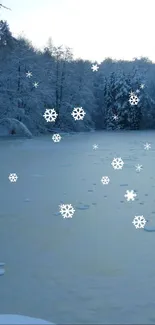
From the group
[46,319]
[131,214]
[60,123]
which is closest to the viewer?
[46,319]

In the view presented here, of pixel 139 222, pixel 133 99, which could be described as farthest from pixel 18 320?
pixel 133 99

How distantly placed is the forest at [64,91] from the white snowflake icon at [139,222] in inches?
504

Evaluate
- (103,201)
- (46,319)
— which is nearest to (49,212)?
(103,201)

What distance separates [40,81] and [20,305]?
28.0 m

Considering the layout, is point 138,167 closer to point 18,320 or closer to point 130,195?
point 130,195

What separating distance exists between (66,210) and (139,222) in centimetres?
119

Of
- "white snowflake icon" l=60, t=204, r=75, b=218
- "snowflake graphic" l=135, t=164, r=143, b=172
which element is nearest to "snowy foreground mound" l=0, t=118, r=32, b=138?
"snowflake graphic" l=135, t=164, r=143, b=172

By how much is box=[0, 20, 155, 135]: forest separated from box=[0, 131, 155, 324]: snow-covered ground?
11.6 m

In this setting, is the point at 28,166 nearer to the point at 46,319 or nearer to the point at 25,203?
the point at 25,203

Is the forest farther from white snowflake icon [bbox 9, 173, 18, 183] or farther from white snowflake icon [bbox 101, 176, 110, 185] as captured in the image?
white snowflake icon [bbox 101, 176, 110, 185]

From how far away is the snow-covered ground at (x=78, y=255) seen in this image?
9.02ft

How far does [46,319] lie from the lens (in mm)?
2572

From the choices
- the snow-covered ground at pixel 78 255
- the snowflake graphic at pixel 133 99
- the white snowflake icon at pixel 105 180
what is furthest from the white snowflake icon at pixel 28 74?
the snow-covered ground at pixel 78 255

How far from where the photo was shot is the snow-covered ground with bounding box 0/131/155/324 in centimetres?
275
